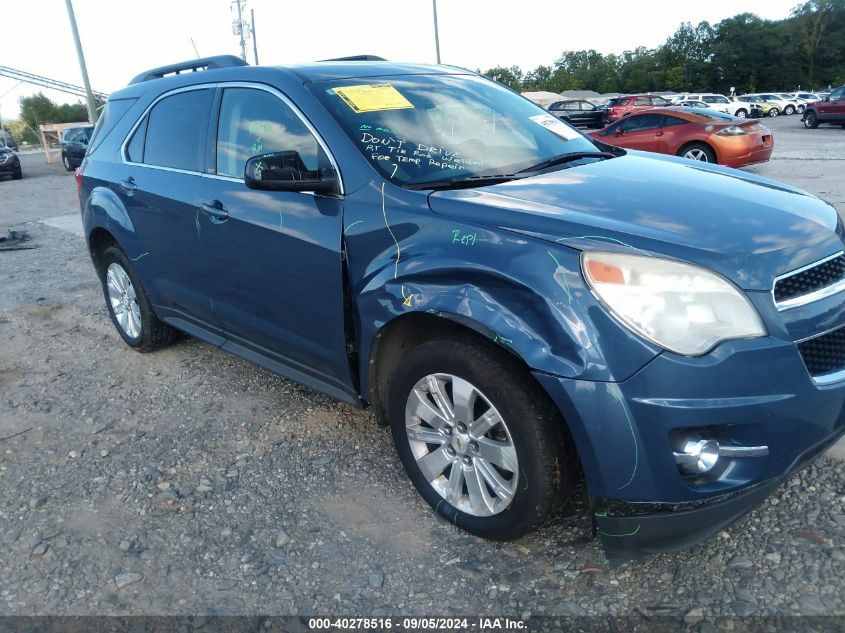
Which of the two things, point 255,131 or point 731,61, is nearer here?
point 255,131

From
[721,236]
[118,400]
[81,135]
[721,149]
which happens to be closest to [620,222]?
[721,236]

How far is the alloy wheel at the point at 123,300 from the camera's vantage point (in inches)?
187

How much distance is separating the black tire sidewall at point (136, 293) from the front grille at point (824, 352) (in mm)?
3779

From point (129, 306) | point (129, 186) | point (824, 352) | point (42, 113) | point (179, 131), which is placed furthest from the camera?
point (42, 113)

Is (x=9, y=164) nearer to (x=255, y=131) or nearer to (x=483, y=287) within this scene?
(x=255, y=131)

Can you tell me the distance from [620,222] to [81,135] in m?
25.8

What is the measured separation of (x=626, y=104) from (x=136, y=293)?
30.6 meters

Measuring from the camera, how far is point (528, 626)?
2.30 metres

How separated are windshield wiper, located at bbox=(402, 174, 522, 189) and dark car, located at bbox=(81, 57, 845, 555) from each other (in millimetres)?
28

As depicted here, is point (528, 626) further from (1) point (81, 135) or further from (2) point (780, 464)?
(1) point (81, 135)

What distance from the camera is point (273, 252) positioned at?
317 centimetres

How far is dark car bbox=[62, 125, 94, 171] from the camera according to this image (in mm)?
23391

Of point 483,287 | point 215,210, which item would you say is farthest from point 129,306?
point 483,287

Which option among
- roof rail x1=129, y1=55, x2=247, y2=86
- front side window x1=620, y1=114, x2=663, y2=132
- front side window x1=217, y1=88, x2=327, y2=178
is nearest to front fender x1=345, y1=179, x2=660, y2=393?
front side window x1=217, y1=88, x2=327, y2=178
